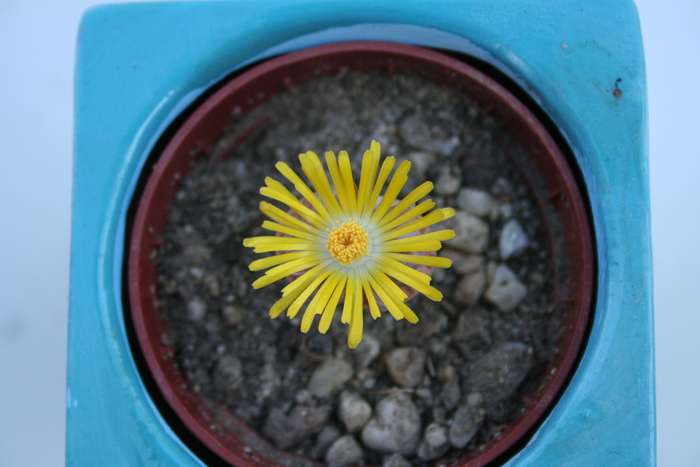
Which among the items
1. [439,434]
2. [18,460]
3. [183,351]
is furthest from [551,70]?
[18,460]

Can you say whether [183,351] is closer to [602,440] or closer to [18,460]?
[18,460]

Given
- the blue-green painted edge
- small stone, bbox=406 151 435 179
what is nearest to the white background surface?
the blue-green painted edge

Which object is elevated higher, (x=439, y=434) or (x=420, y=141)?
(x=420, y=141)

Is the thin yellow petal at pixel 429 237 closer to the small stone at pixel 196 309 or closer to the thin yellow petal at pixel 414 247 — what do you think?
the thin yellow petal at pixel 414 247

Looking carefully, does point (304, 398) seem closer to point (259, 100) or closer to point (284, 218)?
point (284, 218)

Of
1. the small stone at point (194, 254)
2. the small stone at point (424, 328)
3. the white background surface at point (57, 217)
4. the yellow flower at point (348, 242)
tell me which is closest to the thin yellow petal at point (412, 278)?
the yellow flower at point (348, 242)

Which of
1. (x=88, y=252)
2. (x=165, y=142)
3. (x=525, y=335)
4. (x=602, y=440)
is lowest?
(x=602, y=440)

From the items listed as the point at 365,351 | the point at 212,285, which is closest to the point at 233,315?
the point at 212,285
